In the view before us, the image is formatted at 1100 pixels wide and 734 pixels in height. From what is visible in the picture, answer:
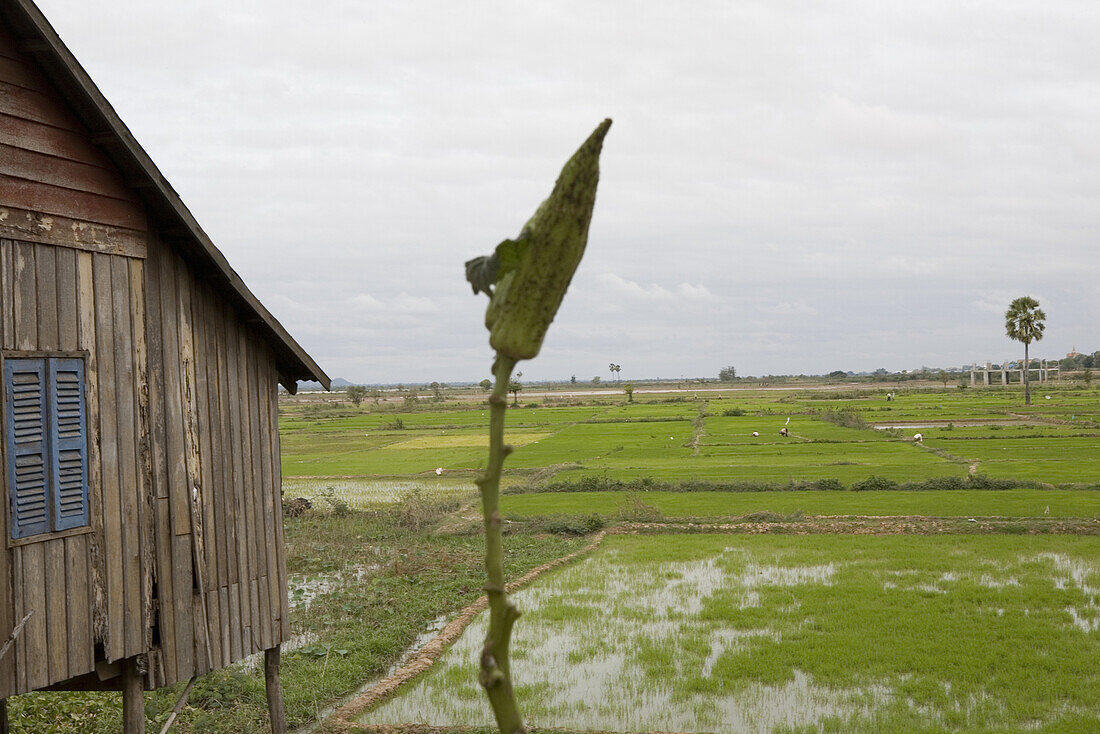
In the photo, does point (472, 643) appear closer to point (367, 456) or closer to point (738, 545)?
point (738, 545)

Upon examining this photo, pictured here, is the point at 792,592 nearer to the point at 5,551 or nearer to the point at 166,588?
the point at 166,588

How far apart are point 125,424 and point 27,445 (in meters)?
0.75

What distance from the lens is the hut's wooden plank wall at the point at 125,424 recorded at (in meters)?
5.45

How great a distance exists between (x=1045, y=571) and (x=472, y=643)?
11322mm

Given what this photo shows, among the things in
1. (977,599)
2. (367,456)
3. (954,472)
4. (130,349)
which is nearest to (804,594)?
(977,599)

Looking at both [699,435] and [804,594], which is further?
A: [699,435]

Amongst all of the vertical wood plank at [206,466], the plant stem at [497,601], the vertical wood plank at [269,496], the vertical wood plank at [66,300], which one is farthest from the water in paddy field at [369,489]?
the plant stem at [497,601]

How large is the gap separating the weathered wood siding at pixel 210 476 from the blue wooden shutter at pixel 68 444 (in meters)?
0.64

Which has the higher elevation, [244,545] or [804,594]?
[244,545]

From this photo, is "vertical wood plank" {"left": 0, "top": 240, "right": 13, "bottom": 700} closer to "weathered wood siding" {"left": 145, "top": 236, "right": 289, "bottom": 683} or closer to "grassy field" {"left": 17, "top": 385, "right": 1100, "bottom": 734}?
"weathered wood siding" {"left": 145, "top": 236, "right": 289, "bottom": 683}

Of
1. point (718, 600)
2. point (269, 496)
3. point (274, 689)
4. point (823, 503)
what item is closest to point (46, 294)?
point (269, 496)

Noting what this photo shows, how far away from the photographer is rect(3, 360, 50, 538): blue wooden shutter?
17.6 ft

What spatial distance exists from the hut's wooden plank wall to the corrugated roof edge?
4.1 inches

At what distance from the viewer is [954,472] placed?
1180 inches
